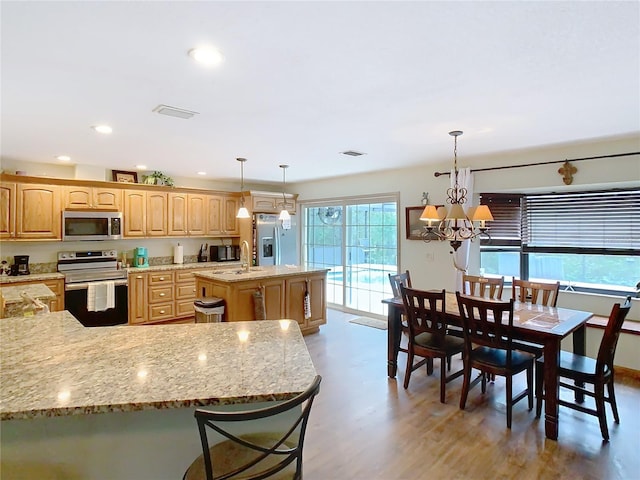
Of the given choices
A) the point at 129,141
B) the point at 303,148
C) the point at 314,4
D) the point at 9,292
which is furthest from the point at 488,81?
the point at 9,292

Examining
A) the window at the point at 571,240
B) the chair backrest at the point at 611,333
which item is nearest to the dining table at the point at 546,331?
the chair backrest at the point at 611,333

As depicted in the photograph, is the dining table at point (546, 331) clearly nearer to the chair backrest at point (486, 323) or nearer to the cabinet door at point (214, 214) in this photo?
the chair backrest at point (486, 323)

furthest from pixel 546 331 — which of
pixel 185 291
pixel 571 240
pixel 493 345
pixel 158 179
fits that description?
pixel 158 179

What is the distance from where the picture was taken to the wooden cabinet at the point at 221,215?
6453mm

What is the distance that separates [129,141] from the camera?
3.84m


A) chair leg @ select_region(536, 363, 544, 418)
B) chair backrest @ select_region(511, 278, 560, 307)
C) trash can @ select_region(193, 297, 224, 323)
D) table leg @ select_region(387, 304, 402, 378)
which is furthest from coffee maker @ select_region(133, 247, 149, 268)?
chair leg @ select_region(536, 363, 544, 418)

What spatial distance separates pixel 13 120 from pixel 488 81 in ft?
12.2

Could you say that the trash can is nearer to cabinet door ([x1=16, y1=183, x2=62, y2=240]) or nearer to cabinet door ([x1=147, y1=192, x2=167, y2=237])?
cabinet door ([x1=147, y1=192, x2=167, y2=237])

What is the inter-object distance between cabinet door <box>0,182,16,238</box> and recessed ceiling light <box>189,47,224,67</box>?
410cm

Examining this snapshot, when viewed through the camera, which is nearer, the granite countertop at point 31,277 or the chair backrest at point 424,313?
the chair backrest at point 424,313

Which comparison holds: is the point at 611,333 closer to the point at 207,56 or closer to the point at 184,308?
the point at 207,56

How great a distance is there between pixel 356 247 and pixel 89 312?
4.07 metres

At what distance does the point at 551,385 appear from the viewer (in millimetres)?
2707

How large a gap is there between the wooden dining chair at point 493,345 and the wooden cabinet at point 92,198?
→ 16.1ft
